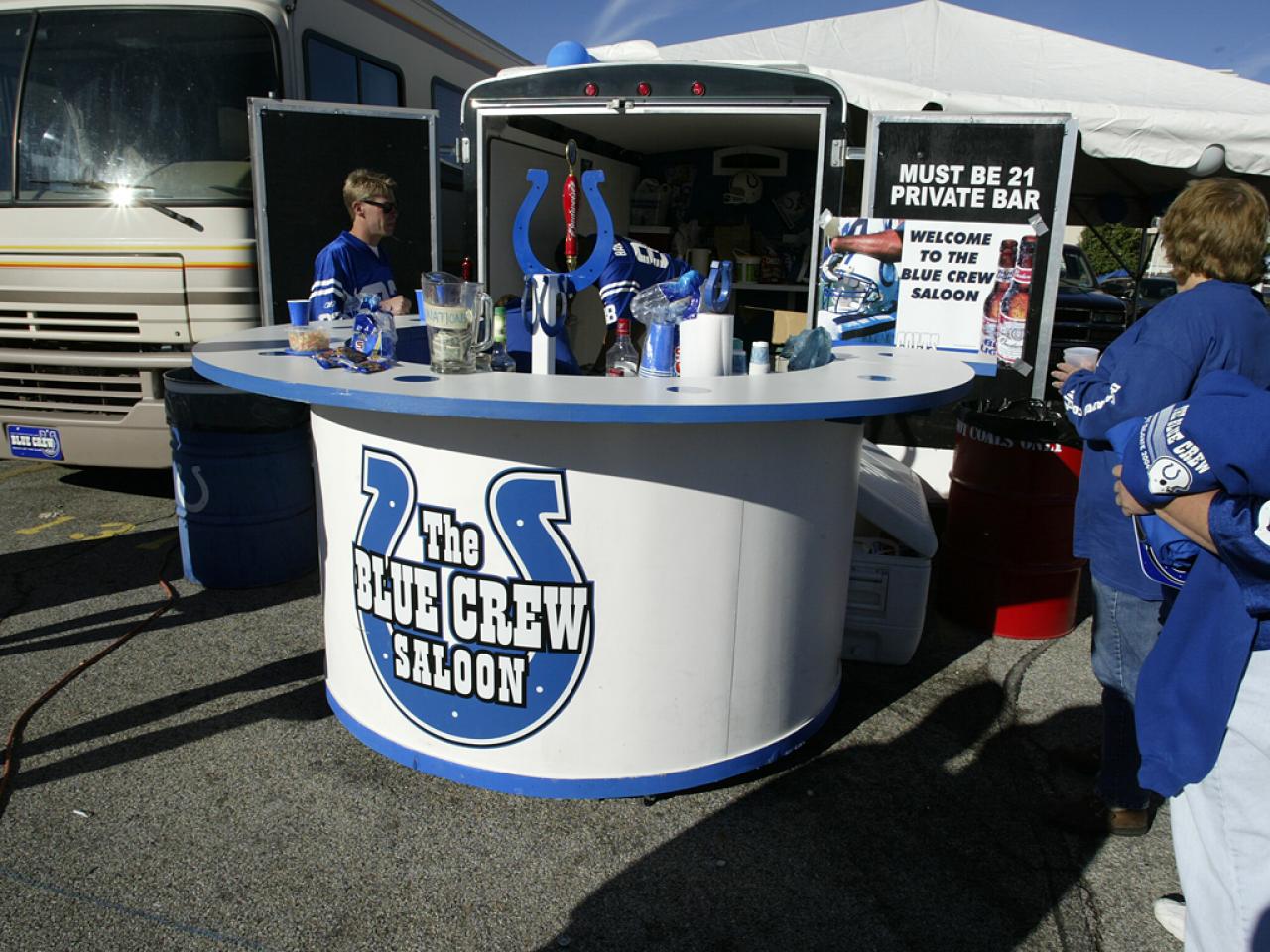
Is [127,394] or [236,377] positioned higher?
[236,377]

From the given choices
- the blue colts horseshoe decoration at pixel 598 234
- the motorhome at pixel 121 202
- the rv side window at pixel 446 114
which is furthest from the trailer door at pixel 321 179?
the blue colts horseshoe decoration at pixel 598 234

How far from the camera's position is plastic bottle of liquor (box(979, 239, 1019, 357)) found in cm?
488

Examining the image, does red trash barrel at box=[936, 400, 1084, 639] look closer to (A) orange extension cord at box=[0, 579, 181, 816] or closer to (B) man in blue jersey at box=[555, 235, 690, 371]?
(B) man in blue jersey at box=[555, 235, 690, 371]

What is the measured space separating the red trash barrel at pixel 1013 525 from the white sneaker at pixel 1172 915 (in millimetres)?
1804

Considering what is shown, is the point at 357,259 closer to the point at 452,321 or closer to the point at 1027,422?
the point at 452,321

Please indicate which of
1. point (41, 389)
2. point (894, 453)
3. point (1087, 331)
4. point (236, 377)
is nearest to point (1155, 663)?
point (236, 377)

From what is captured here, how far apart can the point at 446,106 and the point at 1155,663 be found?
7.03 meters

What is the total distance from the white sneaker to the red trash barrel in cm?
180

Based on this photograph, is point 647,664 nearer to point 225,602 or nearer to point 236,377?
point 236,377

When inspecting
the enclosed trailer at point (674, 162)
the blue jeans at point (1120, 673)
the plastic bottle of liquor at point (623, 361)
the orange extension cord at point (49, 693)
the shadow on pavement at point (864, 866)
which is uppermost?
the enclosed trailer at point (674, 162)

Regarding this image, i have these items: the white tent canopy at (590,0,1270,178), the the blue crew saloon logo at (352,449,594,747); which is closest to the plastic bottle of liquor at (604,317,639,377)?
the the blue crew saloon logo at (352,449,594,747)

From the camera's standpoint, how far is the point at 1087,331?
10.0m

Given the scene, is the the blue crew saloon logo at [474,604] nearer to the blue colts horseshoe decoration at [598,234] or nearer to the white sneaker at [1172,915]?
the blue colts horseshoe decoration at [598,234]

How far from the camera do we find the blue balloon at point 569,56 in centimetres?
526
